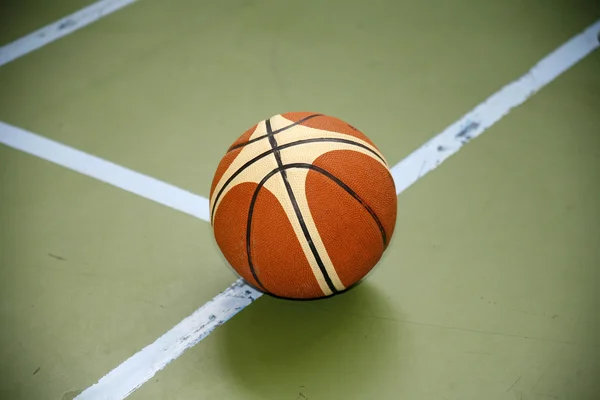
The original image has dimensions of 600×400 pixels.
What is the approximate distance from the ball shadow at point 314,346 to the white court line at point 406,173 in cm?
15

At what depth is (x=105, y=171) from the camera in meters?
4.70

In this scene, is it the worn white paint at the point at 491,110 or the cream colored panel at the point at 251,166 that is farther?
the worn white paint at the point at 491,110

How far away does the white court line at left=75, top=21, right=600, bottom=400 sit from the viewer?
367 centimetres

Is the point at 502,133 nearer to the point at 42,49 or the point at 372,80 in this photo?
the point at 372,80

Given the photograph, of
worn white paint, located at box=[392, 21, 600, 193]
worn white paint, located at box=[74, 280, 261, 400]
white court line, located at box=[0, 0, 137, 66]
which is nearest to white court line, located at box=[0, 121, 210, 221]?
worn white paint, located at box=[74, 280, 261, 400]

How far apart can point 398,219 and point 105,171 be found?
214 centimetres

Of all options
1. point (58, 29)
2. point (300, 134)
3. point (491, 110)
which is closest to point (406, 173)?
point (491, 110)

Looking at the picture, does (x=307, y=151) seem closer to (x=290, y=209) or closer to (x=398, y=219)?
(x=290, y=209)

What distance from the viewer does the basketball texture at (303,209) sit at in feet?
10.9

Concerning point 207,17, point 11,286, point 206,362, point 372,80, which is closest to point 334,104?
point 372,80

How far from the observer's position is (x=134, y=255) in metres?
4.21

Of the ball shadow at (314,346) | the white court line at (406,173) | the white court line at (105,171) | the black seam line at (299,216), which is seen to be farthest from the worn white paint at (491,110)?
the white court line at (105,171)

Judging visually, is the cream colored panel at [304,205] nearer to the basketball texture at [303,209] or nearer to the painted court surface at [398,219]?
the basketball texture at [303,209]

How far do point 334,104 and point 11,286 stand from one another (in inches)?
104
